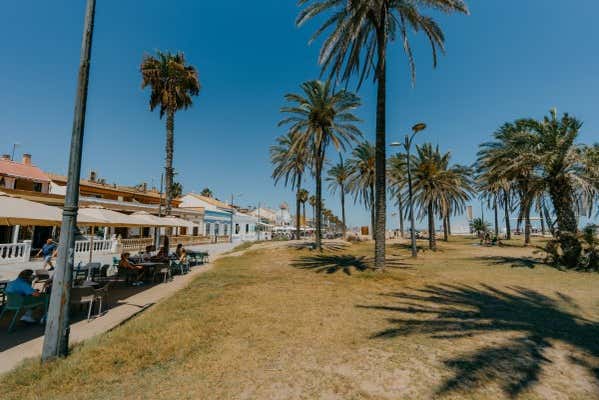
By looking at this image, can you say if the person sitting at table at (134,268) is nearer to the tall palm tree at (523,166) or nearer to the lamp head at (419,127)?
the lamp head at (419,127)

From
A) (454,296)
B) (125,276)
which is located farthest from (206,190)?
(454,296)

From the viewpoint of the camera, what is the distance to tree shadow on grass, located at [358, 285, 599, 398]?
3.95 m

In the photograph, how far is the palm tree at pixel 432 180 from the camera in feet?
83.6

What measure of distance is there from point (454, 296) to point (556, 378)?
188 inches

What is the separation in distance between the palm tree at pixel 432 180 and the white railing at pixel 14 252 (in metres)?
28.7

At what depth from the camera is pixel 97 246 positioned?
19.8 meters

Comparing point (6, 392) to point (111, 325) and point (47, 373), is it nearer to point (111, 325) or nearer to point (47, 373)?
point (47, 373)

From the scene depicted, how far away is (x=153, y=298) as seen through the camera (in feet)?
27.9

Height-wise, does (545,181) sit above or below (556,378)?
above

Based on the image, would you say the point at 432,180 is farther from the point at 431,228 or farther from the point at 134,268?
the point at 134,268

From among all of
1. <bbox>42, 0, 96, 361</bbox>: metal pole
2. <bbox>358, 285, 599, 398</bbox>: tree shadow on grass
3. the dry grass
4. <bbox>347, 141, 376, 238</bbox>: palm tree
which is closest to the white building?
<bbox>347, 141, 376, 238</bbox>: palm tree

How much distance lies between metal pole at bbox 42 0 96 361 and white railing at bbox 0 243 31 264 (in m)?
→ 15.0

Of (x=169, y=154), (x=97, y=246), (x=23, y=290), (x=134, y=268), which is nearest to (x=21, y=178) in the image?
(x=97, y=246)

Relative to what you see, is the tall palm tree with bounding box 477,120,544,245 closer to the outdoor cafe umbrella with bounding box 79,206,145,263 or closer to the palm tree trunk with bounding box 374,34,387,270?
the palm tree trunk with bounding box 374,34,387,270
